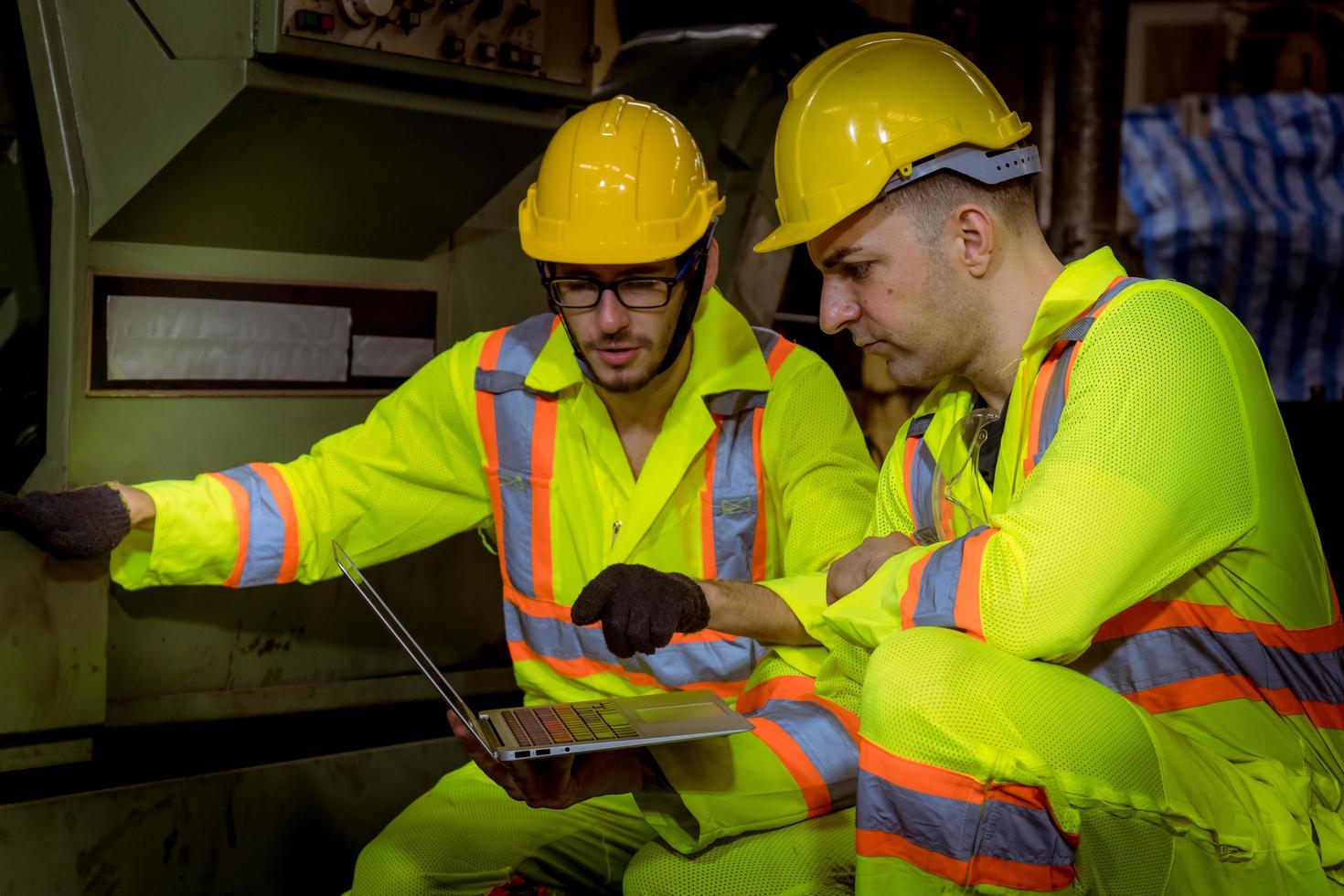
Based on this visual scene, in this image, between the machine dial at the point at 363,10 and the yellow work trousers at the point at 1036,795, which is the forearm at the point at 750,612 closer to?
the yellow work trousers at the point at 1036,795

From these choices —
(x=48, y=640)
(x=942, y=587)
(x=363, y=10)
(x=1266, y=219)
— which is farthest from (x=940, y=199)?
(x=1266, y=219)

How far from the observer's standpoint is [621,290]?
2.21m

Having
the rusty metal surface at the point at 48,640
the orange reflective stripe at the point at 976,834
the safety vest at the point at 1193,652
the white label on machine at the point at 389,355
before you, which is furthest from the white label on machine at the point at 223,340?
the orange reflective stripe at the point at 976,834

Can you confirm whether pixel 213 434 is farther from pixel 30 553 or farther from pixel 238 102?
pixel 238 102

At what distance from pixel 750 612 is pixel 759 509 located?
1.08ft

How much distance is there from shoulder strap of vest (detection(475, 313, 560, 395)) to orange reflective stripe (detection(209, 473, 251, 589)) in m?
0.43

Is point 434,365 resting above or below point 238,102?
below

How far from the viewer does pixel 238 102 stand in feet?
6.98

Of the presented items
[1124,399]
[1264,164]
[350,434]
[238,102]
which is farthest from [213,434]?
[1264,164]

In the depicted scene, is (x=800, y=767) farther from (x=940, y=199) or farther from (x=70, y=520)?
(x=70, y=520)

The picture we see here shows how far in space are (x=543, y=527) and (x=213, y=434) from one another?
2.10 ft

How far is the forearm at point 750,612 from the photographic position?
198 centimetres

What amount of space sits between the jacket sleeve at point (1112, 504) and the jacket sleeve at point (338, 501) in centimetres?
98

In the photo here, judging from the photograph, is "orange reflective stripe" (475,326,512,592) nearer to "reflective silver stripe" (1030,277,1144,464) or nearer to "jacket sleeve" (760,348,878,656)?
"jacket sleeve" (760,348,878,656)
